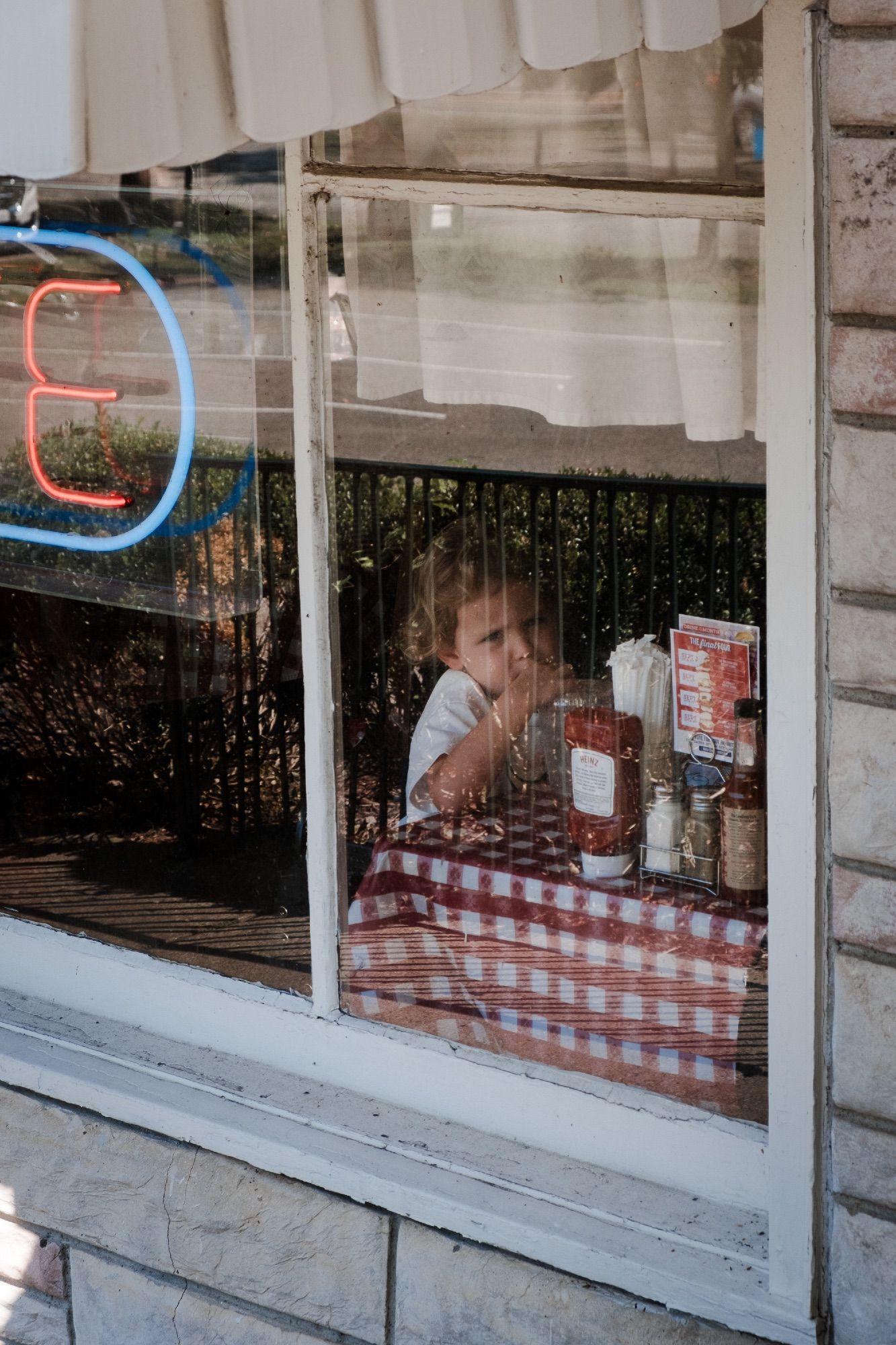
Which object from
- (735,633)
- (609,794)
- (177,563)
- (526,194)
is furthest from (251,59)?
(177,563)

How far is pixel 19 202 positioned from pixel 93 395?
0.44m

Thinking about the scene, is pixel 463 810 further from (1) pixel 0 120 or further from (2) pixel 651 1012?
(1) pixel 0 120

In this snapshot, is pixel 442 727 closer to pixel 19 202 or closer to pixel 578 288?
pixel 578 288

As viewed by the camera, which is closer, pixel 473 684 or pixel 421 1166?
pixel 421 1166

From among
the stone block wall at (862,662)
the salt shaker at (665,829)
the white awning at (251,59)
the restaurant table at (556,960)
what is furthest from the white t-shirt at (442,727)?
the white awning at (251,59)

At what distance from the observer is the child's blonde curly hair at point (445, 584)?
111 inches

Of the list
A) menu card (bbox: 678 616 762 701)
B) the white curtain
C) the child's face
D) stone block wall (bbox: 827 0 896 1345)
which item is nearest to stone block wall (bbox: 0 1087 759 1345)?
stone block wall (bbox: 827 0 896 1345)

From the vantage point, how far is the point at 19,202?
2.65 metres

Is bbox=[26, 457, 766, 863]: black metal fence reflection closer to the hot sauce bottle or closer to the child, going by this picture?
the child

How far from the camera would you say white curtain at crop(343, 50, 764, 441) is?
200 cm

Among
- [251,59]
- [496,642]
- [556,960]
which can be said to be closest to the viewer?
[251,59]

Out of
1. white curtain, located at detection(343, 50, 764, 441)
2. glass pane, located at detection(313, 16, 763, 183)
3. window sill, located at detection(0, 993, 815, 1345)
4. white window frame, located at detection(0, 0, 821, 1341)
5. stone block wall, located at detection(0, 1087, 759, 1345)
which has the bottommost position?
stone block wall, located at detection(0, 1087, 759, 1345)

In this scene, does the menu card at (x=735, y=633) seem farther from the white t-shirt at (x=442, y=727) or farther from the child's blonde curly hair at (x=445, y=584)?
the child's blonde curly hair at (x=445, y=584)

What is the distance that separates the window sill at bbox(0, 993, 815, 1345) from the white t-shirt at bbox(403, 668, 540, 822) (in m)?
0.65
